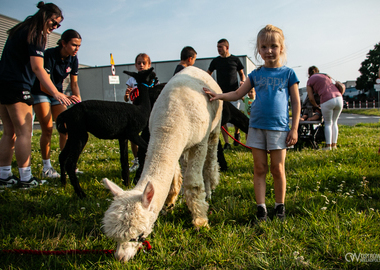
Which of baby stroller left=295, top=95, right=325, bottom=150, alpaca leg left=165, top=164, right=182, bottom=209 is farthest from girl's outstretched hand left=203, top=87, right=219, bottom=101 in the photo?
baby stroller left=295, top=95, right=325, bottom=150

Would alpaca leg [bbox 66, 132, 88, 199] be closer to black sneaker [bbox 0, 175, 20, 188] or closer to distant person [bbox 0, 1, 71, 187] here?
distant person [bbox 0, 1, 71, 187]

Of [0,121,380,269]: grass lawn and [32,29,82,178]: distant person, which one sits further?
[32,29,82,178]: distant person

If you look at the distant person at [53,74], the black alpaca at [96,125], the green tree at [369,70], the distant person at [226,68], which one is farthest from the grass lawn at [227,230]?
the green tree at [369,70]

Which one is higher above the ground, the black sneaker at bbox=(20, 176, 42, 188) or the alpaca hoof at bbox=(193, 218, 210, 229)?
the black sneaker at bbox=(20, 176, 42, 188)

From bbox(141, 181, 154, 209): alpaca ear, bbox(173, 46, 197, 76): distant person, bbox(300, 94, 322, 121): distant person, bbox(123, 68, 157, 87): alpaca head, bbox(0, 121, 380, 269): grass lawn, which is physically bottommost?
bbox(0, 121, 380, 269): grass lawn

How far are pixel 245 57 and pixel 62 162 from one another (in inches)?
823

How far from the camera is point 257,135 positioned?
9.14 ft

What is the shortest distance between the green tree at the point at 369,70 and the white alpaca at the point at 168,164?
65773mm

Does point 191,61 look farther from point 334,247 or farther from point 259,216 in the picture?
point 334,247

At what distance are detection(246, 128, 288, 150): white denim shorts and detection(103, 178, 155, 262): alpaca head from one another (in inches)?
54.7

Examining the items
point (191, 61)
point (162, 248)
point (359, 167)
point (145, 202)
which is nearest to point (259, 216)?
point (162, 248)

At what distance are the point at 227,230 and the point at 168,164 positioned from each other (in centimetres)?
89

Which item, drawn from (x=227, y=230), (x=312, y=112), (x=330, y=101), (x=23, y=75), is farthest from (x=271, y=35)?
(x=312, y=112)

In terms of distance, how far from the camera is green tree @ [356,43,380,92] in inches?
2211
